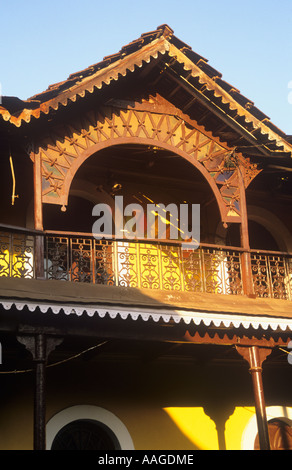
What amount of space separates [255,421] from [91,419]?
3073 millimetres

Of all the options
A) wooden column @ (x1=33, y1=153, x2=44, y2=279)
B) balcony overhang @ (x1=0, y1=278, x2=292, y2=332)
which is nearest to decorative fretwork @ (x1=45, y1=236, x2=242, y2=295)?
wooden column @ (x1=33, y1=153, x2=44, y2=279)

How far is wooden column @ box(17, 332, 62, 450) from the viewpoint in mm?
8516

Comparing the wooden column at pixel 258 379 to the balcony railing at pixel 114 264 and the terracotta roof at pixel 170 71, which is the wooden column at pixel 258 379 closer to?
the balcony railing at pixel 114 264

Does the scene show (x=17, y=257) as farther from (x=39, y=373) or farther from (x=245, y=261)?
(x=245, y=261)

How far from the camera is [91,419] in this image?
10922 mm

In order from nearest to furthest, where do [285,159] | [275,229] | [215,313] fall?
[215,313] → [285,159] → [275,229]

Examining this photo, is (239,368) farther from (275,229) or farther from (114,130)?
(114,130)

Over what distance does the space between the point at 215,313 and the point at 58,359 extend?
2.84 meters

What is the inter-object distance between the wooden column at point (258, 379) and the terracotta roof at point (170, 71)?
11.5ft

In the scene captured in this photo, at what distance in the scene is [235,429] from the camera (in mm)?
12031

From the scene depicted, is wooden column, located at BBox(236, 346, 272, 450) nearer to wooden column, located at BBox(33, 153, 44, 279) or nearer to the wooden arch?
the wooden arch

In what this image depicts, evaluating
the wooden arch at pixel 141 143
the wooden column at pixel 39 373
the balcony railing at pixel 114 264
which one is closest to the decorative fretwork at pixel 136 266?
the balcony railing at pixel 114 264

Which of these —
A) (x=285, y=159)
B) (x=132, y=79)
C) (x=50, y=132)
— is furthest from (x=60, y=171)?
(x=285, y=159)

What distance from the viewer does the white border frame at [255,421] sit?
471 inches
